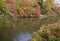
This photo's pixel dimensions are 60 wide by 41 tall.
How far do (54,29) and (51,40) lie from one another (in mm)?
661

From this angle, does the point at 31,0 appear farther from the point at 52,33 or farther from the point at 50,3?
the point at 52,33

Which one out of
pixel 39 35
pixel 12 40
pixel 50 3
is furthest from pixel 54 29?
pixel 50 3

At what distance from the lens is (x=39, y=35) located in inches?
403

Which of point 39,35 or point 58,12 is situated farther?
point 58,12

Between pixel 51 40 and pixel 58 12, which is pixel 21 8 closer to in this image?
pixel 58 12

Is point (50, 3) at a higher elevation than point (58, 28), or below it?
below

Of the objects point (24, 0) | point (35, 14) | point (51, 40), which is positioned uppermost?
point (51, 40)

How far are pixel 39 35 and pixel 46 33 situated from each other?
0.62 m

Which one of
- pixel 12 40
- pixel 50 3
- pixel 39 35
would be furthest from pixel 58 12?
pixel 39 35

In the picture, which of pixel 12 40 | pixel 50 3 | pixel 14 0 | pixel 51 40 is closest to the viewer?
pixel 51 40

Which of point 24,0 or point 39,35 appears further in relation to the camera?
point 24,0

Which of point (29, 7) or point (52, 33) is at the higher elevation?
point (52, 33)

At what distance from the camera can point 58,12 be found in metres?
34.2

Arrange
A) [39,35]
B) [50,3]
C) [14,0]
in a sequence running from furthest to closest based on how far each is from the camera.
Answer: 1. [50,3]
2. [14,0]
3. [39,35]
